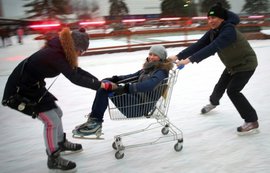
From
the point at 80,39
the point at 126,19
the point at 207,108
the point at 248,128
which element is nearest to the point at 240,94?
the point at 248,128

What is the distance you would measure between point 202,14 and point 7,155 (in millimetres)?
23614

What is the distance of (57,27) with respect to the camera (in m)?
11.2

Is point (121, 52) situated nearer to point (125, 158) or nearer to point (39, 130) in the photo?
point (39, 130)

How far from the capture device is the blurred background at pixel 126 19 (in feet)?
41.0

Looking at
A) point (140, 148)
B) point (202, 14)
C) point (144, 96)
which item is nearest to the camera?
point (144, 96)

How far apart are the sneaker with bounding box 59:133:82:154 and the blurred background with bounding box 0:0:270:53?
842cm

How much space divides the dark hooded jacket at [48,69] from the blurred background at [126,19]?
8792mm

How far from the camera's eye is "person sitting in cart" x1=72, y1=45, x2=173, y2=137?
104 inches

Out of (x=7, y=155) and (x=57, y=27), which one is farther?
(x=57, y=27)

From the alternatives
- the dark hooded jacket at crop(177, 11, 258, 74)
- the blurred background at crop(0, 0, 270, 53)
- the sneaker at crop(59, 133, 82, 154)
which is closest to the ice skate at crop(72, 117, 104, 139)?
the sneaker at crop(59, 133, 82, 154)

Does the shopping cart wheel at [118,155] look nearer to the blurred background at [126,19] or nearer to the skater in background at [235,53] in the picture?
the skater in background at [235,53]

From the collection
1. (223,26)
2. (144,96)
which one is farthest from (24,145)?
(223,26)

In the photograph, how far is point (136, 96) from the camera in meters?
2.76

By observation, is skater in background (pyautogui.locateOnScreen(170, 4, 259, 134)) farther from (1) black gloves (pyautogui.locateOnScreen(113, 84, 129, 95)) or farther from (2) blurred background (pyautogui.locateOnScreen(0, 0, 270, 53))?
(2) blurred background (pyautogui.locateOnScreen(0, 0, 270, 53))
